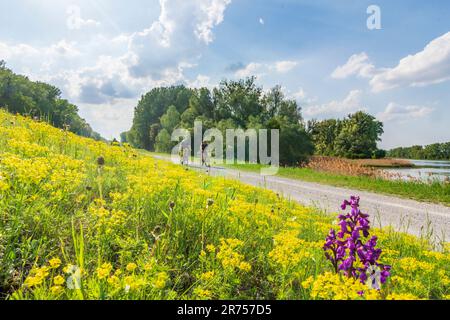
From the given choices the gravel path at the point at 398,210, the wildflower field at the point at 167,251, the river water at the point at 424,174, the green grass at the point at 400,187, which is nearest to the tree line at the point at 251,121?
the river water at the point at 424,174

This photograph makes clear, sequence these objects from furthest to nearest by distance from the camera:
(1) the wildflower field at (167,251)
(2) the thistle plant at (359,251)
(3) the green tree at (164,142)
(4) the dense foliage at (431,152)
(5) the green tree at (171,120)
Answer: (4) the dense foliage at (431,152) → (5) the green tree at (171,120) → (3) the green tree at (164,142) → (2) the thistle plant at (359,251) → (1) the wildflower field at (167,251)

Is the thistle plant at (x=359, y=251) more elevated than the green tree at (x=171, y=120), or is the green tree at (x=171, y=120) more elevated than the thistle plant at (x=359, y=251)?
the green tree at (x=171, y=120)

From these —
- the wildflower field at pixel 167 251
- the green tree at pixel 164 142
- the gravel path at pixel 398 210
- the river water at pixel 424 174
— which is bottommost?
the gravel path at pixel 398 210

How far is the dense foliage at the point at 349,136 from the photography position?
232 feet

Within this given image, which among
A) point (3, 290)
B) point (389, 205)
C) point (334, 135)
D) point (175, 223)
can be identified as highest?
point (334, 135)

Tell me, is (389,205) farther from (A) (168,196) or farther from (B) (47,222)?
(B) (47,222)

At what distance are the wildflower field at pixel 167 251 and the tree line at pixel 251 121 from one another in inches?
1362

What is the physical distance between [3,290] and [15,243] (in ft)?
1.29

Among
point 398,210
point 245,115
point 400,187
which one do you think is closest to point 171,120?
point 245,115

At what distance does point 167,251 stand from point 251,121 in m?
40.9

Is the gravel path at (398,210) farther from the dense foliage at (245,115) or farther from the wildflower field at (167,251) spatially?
the dense foliage at (245,115)

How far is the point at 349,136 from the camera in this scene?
71938 millimetres

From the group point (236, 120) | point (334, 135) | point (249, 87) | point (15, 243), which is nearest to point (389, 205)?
point (15, 243)
